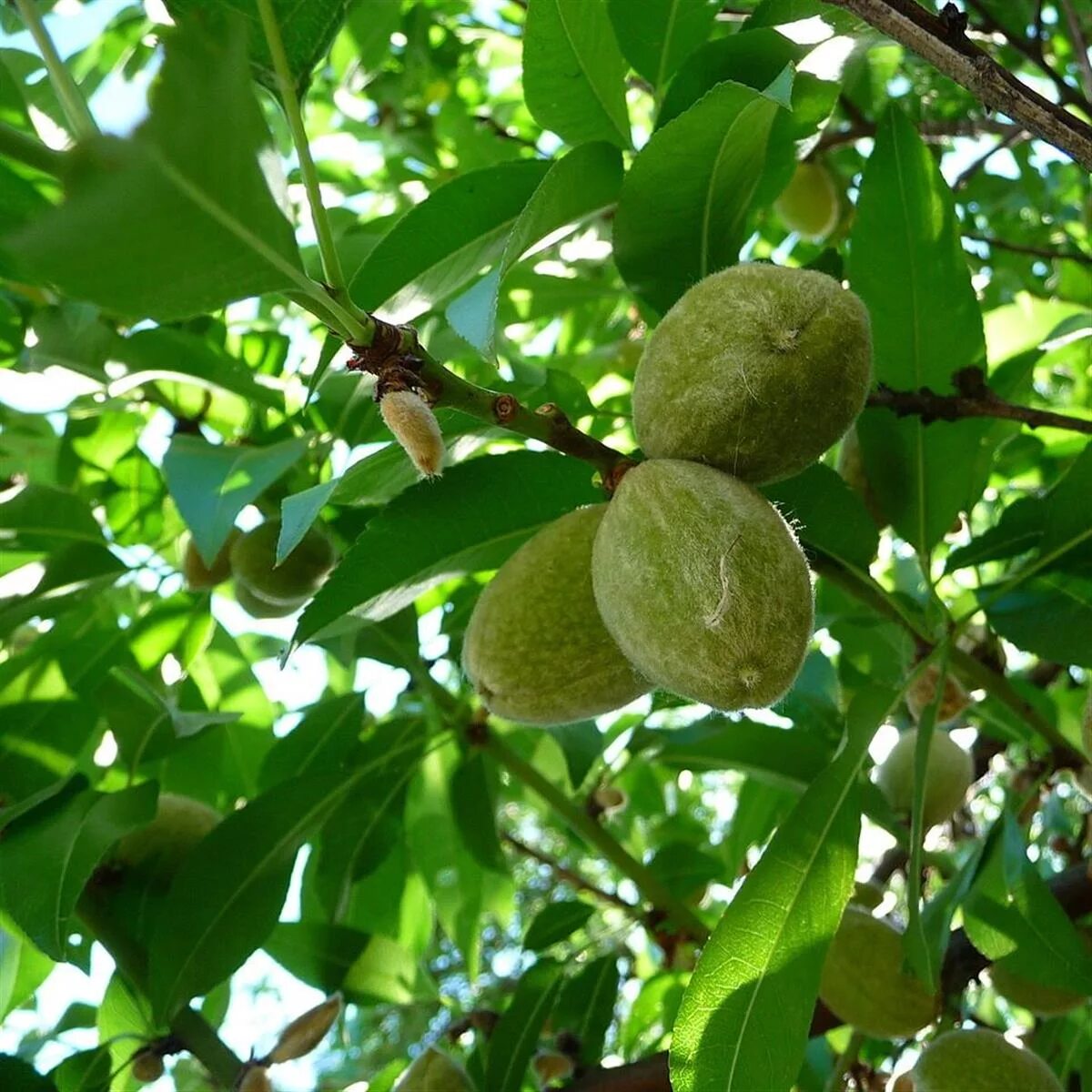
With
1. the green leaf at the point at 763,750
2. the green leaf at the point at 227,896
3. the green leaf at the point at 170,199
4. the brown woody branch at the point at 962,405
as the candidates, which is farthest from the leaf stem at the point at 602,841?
the green leaf at the point at 170,199

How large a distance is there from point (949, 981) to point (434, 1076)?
821 mm

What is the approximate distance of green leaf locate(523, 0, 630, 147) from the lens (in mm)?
1660

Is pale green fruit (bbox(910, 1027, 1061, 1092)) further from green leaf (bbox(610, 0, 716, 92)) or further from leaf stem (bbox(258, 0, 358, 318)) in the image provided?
green leaf (bbox(610, 0, 716, 92))

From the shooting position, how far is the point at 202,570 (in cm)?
223

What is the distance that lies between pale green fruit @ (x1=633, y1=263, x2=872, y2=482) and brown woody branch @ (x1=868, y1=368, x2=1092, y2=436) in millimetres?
409

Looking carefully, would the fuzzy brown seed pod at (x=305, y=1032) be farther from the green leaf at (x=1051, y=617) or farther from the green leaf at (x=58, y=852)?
the green leaf at (x=1051, y=617)

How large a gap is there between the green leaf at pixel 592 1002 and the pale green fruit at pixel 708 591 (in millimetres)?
1288

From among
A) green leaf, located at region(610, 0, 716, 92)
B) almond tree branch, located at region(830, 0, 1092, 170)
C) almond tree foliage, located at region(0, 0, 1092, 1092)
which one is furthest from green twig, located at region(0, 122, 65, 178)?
green leaf, located at region(610, 0, 716, 92)

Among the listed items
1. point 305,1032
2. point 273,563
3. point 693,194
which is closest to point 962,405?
point 693,194

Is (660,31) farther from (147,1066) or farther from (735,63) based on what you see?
(147,1066)

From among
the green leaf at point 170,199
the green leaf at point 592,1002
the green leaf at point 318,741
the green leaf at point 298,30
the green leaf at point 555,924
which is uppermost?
the green leaf at point 298,30

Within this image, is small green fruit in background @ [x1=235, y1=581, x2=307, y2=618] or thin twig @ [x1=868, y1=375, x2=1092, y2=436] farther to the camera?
small green fruit in background @ [x1=235, y1=581, x2=307, y2=618]

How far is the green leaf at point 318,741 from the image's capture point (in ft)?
7.38

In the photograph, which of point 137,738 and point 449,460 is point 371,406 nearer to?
point 449,460
